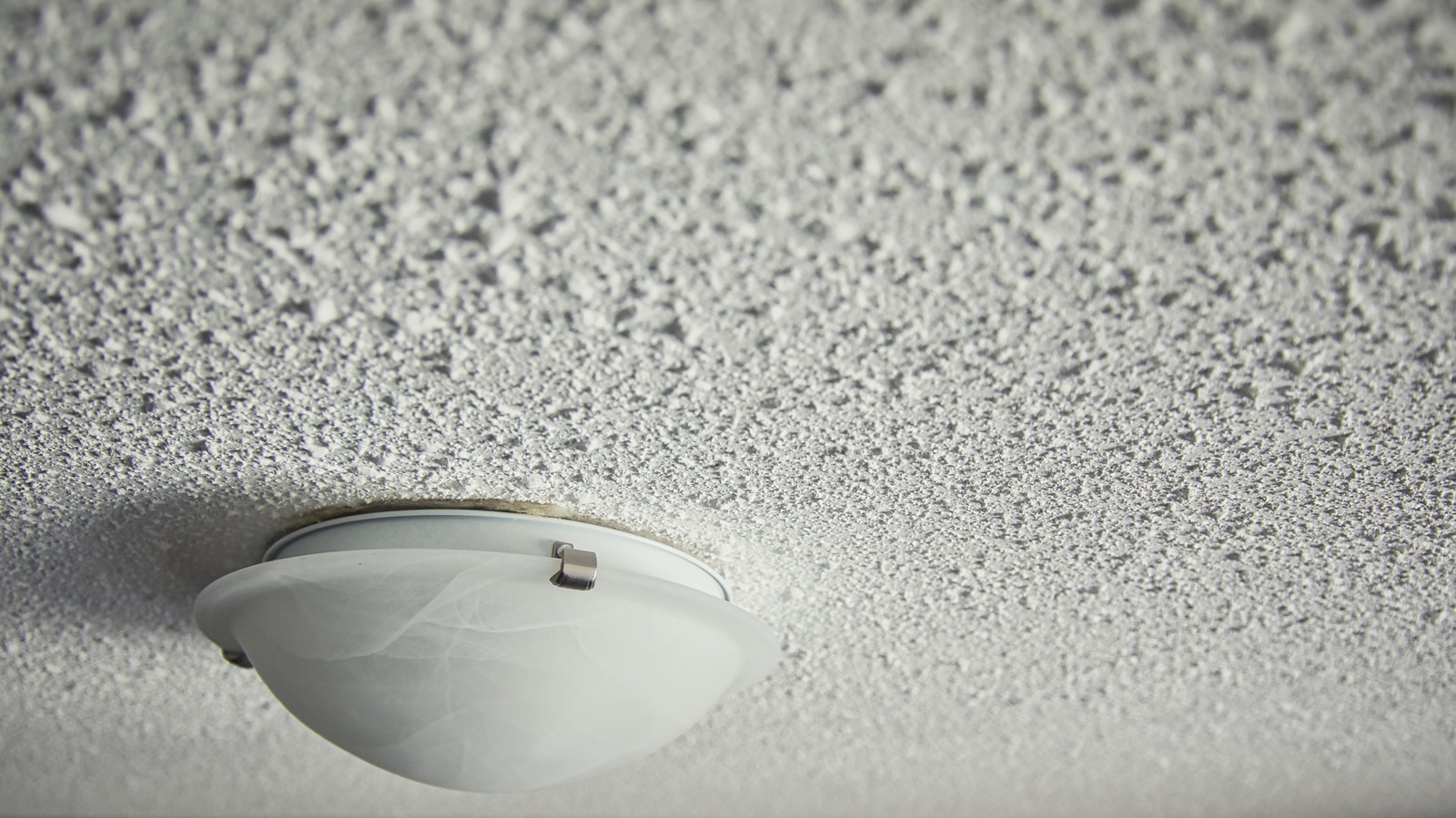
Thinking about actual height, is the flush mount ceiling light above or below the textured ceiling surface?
below

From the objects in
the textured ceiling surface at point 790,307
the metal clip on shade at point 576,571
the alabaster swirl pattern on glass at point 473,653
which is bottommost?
the alabaster swirl pattern on glass at point 473,653

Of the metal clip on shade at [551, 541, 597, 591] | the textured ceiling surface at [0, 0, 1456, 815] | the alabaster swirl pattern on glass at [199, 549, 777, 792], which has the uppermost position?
the textured ceiling surface at [0, 0, 1456, 815]

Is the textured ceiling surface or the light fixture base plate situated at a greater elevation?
the textured ceiling surface

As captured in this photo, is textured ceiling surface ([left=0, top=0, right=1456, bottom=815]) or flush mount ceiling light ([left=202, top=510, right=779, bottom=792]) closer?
textured ceiling surface ([left=0, top=0, right=1456, bottom=815])

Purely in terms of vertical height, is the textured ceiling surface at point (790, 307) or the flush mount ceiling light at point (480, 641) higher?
the textured ceiling surface at point (790, 307)

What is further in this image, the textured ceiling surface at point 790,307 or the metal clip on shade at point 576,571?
the metal clip on shade at point 576,571
